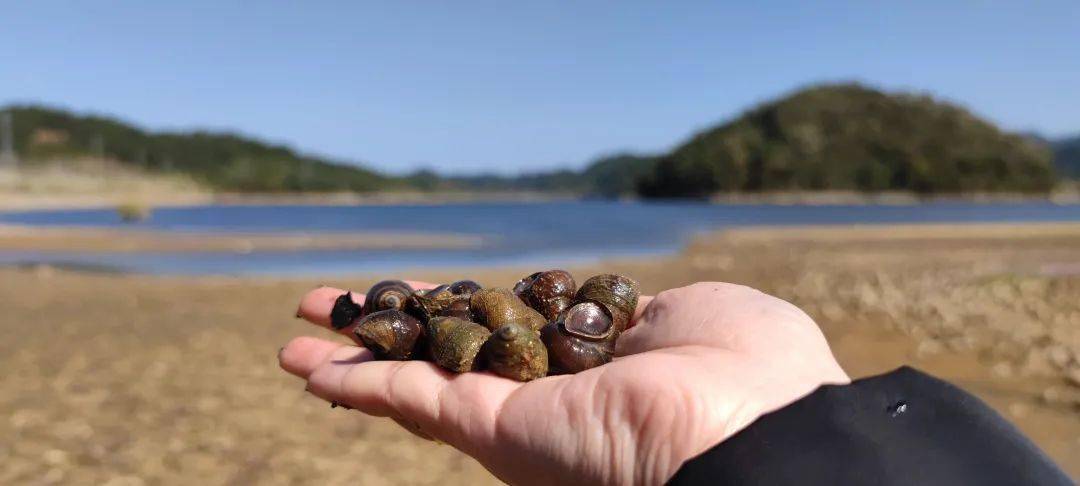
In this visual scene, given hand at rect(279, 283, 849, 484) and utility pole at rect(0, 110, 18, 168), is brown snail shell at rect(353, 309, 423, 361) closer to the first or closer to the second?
hand at rect(279, 283, 849, 484)

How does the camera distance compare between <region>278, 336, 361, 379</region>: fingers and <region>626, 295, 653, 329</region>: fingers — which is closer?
<region>278, 336, 361, 379</region>: fingers

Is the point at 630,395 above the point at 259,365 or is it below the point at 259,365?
above

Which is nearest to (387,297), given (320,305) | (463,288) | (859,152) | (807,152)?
(463,288)

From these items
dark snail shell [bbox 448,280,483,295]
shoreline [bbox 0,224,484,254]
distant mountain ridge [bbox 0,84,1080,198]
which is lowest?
shoreline [bbox 0,224,484,254]

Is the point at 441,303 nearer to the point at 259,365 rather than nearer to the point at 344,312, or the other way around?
the point at 344,312

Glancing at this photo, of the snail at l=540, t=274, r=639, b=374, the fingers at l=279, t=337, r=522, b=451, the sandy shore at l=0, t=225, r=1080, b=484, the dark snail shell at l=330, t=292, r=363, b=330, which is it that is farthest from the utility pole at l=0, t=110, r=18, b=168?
the snail at l=540, t=274, r=639, b=374

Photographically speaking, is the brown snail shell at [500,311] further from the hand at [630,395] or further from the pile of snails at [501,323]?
the hand at [630,395]

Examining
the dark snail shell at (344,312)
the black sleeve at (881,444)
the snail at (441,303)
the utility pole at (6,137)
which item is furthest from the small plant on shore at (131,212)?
the utility pole at (6,137)
